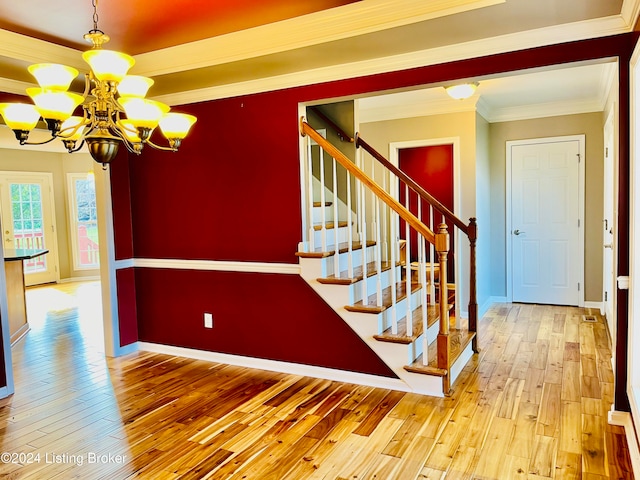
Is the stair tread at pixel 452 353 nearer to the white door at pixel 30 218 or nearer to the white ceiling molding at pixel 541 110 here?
the white ceiling molding at pixel 541 110

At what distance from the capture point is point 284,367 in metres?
3.76

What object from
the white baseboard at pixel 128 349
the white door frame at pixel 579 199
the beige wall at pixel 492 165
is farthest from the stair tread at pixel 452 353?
the white baseboard at pixel 128 349

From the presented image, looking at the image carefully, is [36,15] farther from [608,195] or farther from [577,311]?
[577,311]

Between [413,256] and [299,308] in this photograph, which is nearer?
[299,308]

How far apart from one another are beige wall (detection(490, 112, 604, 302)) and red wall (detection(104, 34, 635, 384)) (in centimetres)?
337

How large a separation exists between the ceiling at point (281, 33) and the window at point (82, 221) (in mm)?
5801

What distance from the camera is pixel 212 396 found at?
3297 mm

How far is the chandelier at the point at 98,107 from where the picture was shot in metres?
2.04

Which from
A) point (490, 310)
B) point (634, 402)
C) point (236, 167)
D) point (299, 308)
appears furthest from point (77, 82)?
point (490, 310)

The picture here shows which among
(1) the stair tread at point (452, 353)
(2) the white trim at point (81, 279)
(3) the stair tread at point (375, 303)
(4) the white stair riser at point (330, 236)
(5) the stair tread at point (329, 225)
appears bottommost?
(1) the stair tread at point (452, 353)

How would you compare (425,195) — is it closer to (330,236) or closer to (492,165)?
(330,236)

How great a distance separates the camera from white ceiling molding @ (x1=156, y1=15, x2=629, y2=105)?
2.62m

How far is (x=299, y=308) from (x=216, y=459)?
1.40 meters

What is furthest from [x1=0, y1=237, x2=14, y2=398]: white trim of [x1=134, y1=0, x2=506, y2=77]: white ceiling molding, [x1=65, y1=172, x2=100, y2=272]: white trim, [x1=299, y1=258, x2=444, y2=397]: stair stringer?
[x1=65, y1=172, x2=100, y2=272]: white trim
